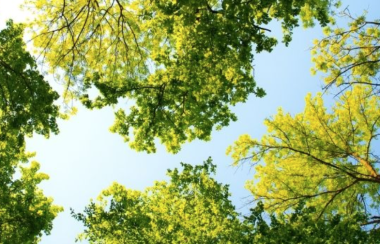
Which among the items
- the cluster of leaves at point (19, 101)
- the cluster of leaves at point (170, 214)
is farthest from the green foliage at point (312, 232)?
the cluster of leaves at point (19, 101)

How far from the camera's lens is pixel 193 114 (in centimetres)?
755

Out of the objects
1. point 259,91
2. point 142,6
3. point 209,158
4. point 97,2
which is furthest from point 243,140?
point 97,2

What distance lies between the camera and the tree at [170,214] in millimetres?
8633

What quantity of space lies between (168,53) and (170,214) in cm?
543

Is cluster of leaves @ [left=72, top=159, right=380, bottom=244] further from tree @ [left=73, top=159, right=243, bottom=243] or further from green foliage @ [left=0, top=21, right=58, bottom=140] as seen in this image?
green foliage @ [left=0, top=21, right=58, bottom=140]

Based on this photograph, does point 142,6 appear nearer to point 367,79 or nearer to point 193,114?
point 193,114

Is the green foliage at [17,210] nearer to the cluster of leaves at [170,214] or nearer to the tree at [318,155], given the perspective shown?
the cluster of leaves at [170,214]

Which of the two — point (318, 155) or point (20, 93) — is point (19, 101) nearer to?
point (20, 93)

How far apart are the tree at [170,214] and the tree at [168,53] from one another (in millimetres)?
1841

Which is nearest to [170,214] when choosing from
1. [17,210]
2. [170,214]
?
[170,214]

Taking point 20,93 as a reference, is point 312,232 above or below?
below

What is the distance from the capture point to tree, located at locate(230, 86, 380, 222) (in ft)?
35.1

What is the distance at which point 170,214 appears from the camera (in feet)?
32.3

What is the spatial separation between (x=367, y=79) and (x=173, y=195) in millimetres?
7619
